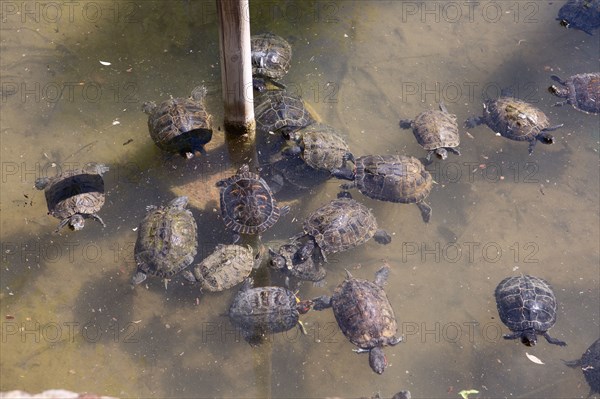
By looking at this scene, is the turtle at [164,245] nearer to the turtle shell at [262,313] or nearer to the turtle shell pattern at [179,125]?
the turtle shell at [262,313]

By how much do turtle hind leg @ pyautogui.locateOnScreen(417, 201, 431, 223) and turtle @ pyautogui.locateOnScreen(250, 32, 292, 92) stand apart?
282 cm

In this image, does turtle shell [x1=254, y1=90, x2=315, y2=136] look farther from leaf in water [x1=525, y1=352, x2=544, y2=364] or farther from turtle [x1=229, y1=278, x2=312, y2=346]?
leaf in water [x1=525, y1=352, x2=544, y2=364]

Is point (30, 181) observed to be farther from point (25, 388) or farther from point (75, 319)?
point (25, 388)

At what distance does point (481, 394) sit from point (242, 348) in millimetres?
2742

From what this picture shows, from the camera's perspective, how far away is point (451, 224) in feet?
25.1

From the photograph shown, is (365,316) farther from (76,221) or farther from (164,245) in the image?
(76,221)

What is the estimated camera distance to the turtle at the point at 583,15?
9.48 metres

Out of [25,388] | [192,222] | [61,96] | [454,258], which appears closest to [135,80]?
[61,96]

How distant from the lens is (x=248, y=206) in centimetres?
709

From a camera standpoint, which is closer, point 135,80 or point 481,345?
point 481,345

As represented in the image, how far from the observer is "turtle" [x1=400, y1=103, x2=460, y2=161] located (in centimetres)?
803

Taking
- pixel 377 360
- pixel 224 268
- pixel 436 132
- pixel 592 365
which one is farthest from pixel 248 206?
pixel 592 365

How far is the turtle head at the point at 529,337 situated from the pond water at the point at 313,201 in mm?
117

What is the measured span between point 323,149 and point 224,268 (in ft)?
7.04
